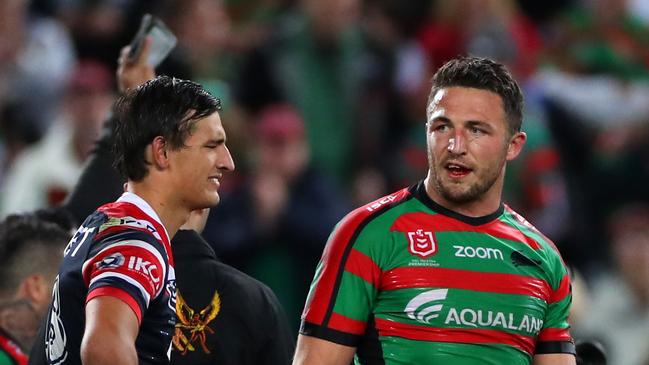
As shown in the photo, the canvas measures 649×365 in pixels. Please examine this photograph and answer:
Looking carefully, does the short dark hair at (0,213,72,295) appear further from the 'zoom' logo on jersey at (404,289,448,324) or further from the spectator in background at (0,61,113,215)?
the spectator in background at (0,61,113,215)

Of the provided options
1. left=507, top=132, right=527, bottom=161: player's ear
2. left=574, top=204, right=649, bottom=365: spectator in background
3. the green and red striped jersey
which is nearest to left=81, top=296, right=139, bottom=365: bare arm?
the green and red striped jersey

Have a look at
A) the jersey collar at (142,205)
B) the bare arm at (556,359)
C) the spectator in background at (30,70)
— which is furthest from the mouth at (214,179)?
the spectator in background at (30,70)

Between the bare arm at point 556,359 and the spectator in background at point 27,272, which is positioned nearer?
the bare arm at point 556,359

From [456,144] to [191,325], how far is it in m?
1.19

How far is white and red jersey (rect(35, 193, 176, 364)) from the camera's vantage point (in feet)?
13.8

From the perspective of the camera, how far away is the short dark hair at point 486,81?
16.1 feet

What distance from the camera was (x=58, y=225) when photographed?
6.08 metres

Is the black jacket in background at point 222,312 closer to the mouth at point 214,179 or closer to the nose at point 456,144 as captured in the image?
the mouth at point 214,179

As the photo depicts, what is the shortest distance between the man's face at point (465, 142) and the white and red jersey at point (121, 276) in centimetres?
103

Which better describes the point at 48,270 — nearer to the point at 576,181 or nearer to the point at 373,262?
the point at 373,262

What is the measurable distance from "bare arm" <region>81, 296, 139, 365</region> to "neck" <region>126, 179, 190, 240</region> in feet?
1.62

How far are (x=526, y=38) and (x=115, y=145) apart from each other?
6905 millimetres

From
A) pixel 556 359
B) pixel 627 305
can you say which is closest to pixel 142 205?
pixel 556 359

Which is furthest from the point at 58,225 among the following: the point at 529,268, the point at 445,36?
the point at 445,36
